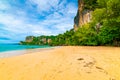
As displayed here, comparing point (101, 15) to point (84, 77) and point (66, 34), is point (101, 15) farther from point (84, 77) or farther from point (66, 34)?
point (66, 34)

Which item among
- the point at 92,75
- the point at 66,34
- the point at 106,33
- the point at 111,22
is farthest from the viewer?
the point at 66,34

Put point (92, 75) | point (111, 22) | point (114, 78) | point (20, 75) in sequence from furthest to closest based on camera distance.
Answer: point (111, 22) < point (20, 75) < point (92, 75) < point (114, 78)

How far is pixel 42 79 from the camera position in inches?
190

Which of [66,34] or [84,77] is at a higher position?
[66,34]

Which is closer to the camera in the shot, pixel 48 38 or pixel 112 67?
pixel 112 67

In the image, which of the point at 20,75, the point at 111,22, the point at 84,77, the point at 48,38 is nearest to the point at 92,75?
the point at 84,77

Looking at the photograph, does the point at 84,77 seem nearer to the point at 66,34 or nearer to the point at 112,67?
the point at 112,67

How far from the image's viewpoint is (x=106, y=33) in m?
25.7

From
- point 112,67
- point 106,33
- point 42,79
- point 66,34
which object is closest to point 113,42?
point 106,33

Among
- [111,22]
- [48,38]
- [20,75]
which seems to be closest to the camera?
[20,75]

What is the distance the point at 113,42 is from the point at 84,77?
921 inches

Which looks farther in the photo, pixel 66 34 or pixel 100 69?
pixel 66 34

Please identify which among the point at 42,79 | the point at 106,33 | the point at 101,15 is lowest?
the point at 42,79

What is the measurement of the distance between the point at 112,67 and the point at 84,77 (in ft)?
4.86
